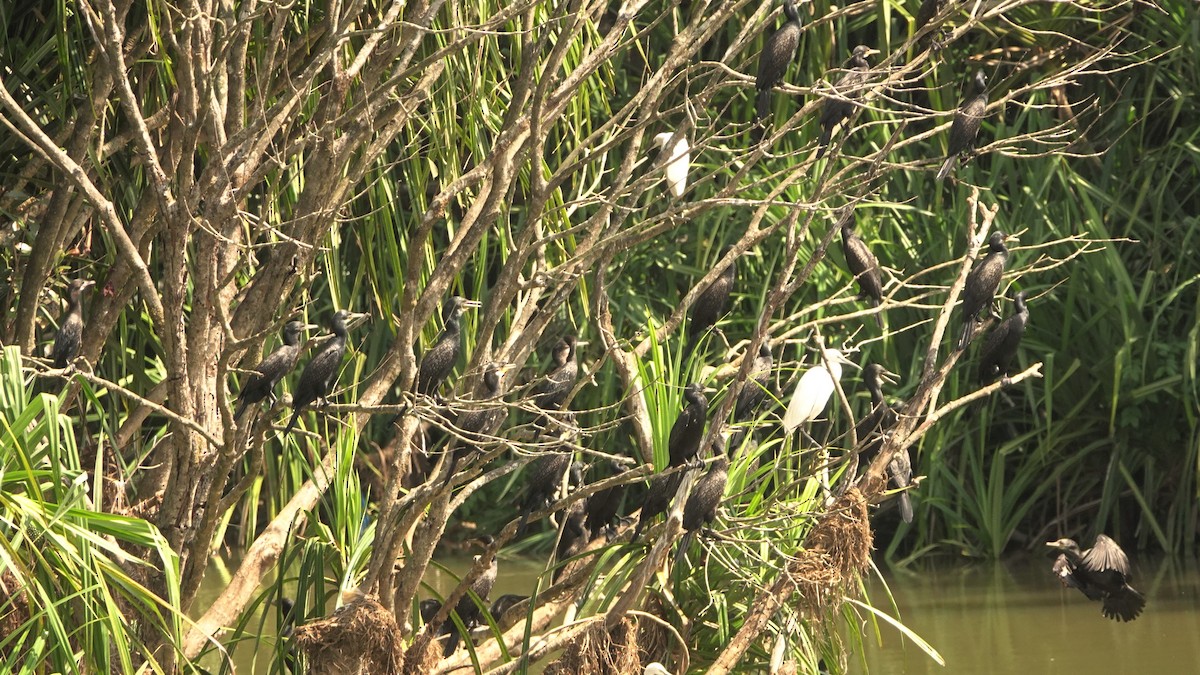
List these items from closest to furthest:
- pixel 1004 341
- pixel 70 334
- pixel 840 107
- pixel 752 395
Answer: pixel 70 334, pixel 752 395, pixel 840 107, pixel 1004 341

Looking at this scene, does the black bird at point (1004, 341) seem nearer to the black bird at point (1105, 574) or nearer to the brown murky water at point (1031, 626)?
the black bird at point (1105, 574)

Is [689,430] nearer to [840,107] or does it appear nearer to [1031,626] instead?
[840,107]

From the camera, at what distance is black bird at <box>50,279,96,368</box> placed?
3.48 meters

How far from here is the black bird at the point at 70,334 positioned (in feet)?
11.4

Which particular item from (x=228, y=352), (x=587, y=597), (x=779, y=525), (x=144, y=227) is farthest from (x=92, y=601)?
(x=779, y=525)

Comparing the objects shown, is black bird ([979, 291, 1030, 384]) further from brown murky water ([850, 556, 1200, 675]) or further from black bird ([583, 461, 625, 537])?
black bird ([583, 461, 625, 537])

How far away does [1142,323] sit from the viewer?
21.5 ft

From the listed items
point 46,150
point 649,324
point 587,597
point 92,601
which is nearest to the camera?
point 92,601

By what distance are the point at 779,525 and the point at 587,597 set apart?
0.48 metres

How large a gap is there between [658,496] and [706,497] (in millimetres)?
232

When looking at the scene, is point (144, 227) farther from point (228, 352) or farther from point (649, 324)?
point (649, 324)

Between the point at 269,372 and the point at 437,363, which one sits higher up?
the point at 269,372

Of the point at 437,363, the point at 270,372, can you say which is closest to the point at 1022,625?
the point at 437,363

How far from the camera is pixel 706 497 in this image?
3.16m
